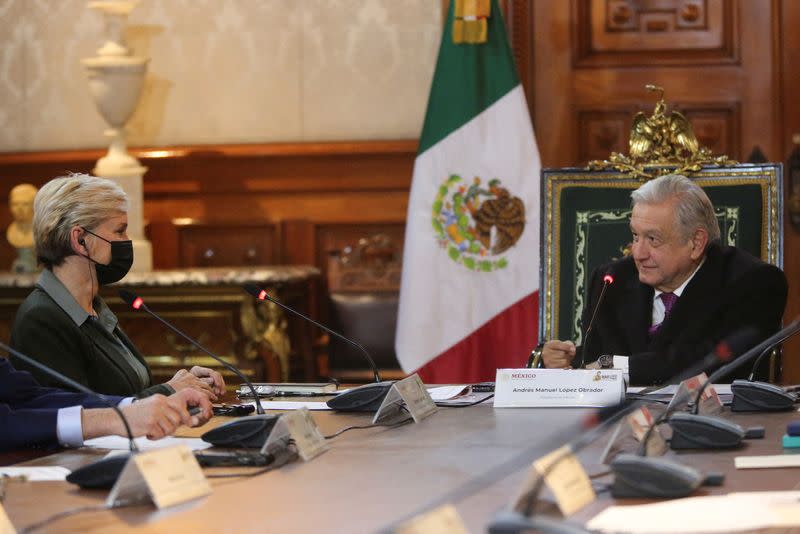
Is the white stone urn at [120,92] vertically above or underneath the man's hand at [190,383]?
above

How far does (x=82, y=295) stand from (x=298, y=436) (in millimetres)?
1200

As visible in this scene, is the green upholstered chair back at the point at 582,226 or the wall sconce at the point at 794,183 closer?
the green upholstered chair back at the point at 582,226

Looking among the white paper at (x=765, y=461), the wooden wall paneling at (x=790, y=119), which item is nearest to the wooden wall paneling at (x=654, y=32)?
the wooden wall paneling at (x=790, y=119)

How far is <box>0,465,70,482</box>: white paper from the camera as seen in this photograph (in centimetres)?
208

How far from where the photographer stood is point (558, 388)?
2.81 m

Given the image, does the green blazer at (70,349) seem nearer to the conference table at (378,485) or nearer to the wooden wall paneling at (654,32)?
the conference table at (378,485)

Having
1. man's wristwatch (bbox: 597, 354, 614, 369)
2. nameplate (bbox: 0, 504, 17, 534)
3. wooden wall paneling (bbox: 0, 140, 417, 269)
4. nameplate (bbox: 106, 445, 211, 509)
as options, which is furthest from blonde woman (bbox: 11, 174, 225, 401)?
wooden wall paneling (bbox: 0, 140, 417, 269)

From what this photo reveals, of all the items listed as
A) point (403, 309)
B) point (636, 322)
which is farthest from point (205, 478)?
point (403, 309)

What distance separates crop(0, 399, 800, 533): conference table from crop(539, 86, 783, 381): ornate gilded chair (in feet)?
4.51

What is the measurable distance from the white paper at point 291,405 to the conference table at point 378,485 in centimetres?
30

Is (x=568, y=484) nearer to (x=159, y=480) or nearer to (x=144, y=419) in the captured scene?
(x=159, y=480)

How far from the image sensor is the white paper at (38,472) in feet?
6.81

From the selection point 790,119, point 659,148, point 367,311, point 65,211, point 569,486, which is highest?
point 790,119

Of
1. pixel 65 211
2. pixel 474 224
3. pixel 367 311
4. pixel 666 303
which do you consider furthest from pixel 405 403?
pixel 367 311
